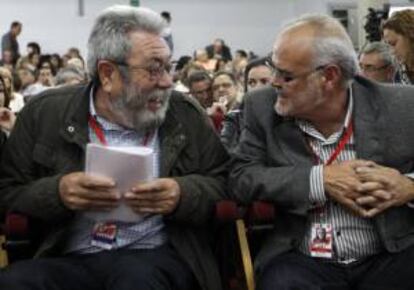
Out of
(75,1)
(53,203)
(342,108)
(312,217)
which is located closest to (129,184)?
(53,203)

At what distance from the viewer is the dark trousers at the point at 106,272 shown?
2.33 m

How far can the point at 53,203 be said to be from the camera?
8.32 feet

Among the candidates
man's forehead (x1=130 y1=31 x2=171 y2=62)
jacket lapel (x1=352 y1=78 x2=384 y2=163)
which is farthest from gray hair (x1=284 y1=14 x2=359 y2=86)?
man's forehead (x1=130 y1=31 x2=171 y2=62)

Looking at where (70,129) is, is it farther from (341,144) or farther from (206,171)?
(341,144)

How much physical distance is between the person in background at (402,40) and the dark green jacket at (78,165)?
1882 mm

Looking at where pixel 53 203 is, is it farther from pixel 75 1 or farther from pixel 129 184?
pixel 75 1

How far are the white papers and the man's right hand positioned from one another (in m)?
0.02

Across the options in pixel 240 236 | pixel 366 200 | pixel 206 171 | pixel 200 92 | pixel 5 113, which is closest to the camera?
pixel 366 200

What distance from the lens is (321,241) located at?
2.52m

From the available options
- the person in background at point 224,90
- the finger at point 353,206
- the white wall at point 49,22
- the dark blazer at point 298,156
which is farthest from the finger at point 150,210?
the white wall at point 49,22

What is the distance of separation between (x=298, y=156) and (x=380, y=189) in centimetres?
31

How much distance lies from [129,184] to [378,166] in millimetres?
826


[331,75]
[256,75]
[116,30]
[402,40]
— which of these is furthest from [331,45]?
[256,75]

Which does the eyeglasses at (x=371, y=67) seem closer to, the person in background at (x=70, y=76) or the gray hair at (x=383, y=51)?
the gray hair at (x=383, y=51)
